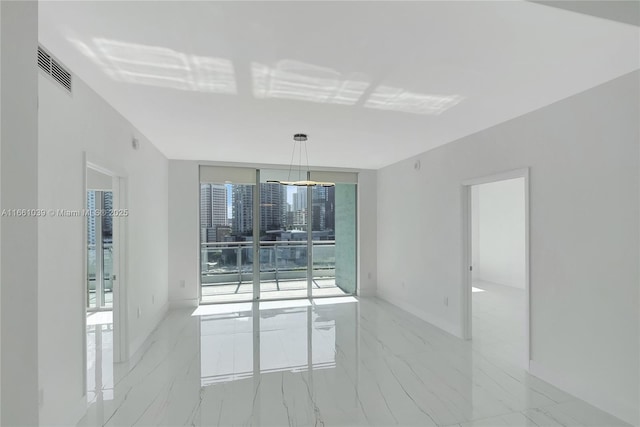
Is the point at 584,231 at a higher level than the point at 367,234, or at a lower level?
higher

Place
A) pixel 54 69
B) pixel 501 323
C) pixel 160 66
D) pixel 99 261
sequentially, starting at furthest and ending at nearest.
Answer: pixel 99 261
pixel 501 323
pixel 160 66
pixel 54 69

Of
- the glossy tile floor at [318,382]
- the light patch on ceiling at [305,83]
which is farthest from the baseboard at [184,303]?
the light patch on ceiling at [305,83]

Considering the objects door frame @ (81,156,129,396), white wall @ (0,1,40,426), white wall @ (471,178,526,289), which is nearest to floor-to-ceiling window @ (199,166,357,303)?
door frame @ (81,156,129,396)

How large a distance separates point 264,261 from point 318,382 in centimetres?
323

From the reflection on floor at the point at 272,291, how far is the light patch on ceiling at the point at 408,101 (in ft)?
13.7

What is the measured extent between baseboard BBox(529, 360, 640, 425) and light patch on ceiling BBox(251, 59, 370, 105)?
118 inches

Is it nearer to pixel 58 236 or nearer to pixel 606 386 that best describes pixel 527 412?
pixel 606 386

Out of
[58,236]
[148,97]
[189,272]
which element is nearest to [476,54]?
[148,97]

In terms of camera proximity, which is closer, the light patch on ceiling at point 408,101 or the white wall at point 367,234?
the light patch on ceiling at point 408,101

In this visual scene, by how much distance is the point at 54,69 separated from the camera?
1.97 metres

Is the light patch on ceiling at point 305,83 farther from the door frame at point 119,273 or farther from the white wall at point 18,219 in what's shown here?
the door frame at point 119,273

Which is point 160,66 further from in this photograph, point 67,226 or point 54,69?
point 67,226

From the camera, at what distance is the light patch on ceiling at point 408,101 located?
2516 mm

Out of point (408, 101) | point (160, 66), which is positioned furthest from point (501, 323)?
point (160, 66)
